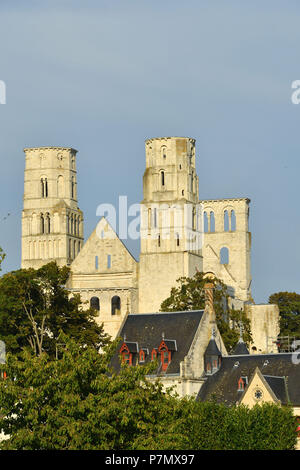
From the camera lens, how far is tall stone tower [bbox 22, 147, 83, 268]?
6836 inches

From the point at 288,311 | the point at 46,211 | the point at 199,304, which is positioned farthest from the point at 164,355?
the point at 46,211

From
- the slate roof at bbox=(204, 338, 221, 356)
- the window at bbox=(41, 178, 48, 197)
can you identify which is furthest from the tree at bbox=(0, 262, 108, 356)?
the window at bbox=(41, 178, 48, 197)

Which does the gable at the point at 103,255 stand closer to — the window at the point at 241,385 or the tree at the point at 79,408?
the window at the point at 241,385

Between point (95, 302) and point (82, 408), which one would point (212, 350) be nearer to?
point (82, 408)

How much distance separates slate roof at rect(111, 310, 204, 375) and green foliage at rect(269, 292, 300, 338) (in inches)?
1989

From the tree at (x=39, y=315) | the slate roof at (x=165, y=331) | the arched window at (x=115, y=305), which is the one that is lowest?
the slate roof at (x=165, y=331)

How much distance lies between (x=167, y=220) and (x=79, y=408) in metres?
71.9

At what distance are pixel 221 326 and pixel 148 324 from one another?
1755 centimetres

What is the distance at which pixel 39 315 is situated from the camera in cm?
12512

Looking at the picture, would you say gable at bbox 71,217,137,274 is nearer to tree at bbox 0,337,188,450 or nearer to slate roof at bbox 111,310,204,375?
slate roof at bbox 111,310,204,375

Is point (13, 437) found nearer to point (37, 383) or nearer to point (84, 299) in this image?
point (37, 383)

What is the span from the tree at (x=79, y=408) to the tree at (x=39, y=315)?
41.6 m

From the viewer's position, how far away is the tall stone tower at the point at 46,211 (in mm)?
173625

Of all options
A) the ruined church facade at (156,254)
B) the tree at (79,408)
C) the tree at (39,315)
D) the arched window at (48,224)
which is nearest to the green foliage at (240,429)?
the tree at (79,408)
